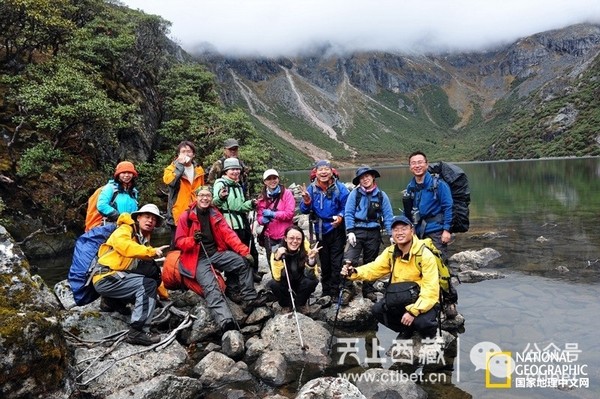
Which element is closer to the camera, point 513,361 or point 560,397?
point 560,397

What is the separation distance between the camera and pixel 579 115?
124688mm

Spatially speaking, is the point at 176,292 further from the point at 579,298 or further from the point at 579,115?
the point at 579,115

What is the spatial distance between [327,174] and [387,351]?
3.77 m

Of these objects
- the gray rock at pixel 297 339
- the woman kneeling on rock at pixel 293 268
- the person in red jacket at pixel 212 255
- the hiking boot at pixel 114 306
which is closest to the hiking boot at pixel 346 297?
the woman kneeling on rock at pixel 293 268

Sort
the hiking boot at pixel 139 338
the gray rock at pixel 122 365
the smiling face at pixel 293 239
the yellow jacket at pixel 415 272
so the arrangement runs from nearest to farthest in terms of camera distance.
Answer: the gray rock at pixel 122 365
the yellow jacket at pixel 415 272
the hiking boot at pixel 139 338
the smiling face at pixel 293 239

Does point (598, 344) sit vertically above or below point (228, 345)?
below

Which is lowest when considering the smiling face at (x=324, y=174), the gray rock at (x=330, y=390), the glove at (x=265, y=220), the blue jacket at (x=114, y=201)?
the gray rock at (x=330, y=390)

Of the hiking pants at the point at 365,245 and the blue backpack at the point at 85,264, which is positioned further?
the hiking pants at the point at 365,245

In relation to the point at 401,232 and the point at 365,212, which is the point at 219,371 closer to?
the point at 401,232

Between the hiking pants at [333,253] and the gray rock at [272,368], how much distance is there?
2.61m

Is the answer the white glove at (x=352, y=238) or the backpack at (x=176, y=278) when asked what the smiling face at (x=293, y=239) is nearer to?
the white glove at (x=352, y=238)

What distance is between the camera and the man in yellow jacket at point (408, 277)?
22.0 ft

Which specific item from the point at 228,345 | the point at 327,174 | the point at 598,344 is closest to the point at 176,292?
the point at 228,345

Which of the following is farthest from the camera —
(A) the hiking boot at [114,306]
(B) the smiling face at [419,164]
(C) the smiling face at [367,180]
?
(C) the smiling face at [367,180]
